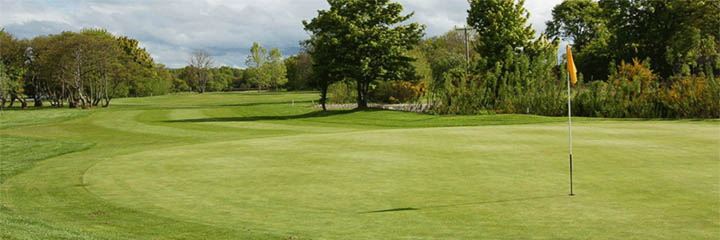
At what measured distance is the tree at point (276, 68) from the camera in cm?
11481

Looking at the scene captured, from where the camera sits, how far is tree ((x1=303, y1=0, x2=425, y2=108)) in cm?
3797

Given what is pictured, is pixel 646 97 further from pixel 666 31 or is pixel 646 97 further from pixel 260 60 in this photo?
pixel 260 60

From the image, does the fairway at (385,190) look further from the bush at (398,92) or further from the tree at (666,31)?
the tree at (666,31)

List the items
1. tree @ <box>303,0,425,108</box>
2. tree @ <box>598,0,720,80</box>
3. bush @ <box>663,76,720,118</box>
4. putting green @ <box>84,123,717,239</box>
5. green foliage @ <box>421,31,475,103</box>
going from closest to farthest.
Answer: putting green @ <box>84,123,717,239</box> < bush @ <box>663,76,720,118</box> < green foliage @ <box>421,31,475,103</box> < tree @ <box>303,0,425,108</box> < tree @ <box>598,0,720,80</box>

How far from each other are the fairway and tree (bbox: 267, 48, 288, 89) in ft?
324

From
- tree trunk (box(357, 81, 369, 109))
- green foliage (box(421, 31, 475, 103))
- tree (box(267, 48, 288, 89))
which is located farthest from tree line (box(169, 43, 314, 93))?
tree trunk (box(357, 81, 369, 109))

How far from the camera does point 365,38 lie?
38375 mm

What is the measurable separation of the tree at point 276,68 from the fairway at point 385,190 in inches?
3887

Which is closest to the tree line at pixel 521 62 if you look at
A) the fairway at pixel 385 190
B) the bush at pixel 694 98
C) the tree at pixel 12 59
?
the bush at pixel 694 98

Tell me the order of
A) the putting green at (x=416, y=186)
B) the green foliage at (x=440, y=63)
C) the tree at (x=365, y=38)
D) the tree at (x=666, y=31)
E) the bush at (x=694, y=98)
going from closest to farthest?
1. the putting green at (x=416, y=186)
2. the bush at (x=694, y=98)
3. the green foliage at (x=440, y=63)
4. the tree at (x=365, y=38)
5. the tree at (x=666, y=31)

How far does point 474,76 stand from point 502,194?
27486 millimetres

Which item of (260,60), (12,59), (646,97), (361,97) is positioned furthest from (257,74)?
(646,97)

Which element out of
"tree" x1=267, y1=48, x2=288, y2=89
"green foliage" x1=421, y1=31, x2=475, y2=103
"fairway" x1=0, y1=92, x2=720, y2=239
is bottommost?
"fairway" x1=0, y1=92, x2=720, y2=239

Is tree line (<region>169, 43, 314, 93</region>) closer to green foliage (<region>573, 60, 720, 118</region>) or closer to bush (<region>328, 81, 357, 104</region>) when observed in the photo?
bush (<region>328, 81, 357, 104</region>)
